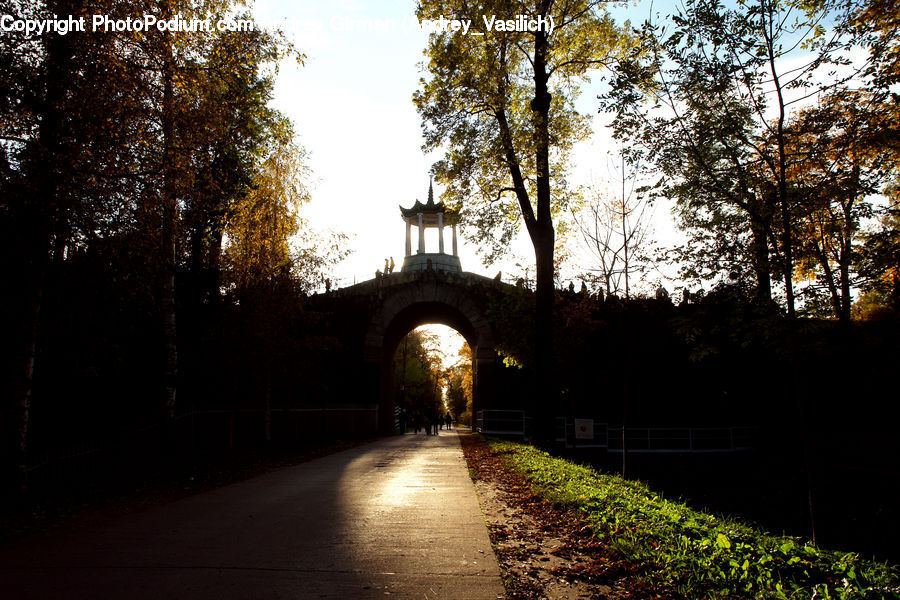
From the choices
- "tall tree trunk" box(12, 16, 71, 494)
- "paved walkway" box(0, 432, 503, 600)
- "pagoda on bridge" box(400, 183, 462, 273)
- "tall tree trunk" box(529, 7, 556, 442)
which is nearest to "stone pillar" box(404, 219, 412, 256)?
"pagoda on bridge" box(400, 183, 462, 273)

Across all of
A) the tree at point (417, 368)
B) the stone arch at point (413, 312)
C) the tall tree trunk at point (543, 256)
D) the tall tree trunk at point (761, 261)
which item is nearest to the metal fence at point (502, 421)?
the stone arch at point (413, 312)

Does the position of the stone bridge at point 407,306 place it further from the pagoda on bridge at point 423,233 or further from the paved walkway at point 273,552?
the paved walkway at point 273,552

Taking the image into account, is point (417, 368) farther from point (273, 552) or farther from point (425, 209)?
point (273, 552)

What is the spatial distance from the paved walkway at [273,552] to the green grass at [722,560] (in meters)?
1.37

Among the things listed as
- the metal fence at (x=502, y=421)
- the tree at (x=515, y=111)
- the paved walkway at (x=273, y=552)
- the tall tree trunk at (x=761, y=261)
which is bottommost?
the metal fence at (x=502, y=421)

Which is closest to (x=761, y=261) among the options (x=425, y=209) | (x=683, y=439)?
(x=683, y=439)

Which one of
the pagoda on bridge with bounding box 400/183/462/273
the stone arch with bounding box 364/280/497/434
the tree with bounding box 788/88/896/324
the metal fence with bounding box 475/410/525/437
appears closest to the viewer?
the tree with bounding box 788/88/896/324

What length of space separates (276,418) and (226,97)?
14.6 metres

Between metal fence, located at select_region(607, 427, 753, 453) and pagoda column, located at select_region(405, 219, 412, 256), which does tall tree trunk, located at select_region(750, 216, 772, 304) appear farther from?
pagoda column, located at select_region(405, 219, 412, 256)

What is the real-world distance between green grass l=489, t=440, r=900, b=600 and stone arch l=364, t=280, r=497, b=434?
2273cm

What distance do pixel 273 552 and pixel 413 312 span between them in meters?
27.7

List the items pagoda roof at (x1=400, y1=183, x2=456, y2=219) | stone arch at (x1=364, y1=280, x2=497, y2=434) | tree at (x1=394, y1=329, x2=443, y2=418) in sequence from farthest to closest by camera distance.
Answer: tree at (x1=394, y1=329, x2=443, y2=418) → pagoda roof at (x1=400, y1=183, x2=456, y2=219) → stone arch at (x1=364, y1=280, x2=497, y2=434)

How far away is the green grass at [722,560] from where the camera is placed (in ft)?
12.7

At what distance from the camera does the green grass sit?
12.7 ft
